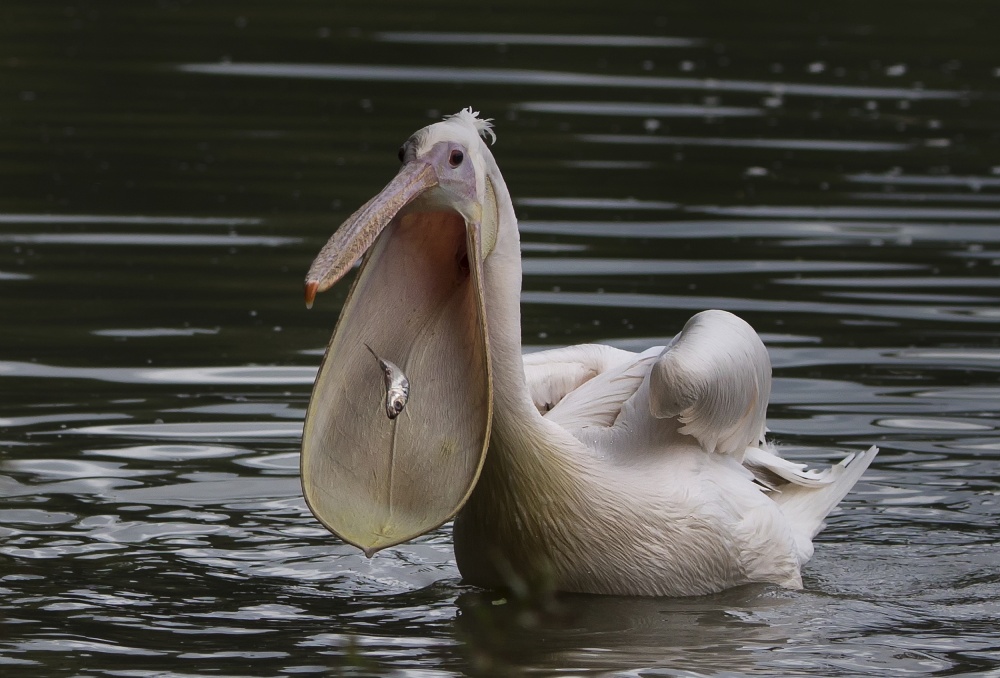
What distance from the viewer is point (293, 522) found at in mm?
5289

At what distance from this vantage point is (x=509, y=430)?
438cm

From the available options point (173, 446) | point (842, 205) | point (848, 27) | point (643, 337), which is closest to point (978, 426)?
point (643, 337)

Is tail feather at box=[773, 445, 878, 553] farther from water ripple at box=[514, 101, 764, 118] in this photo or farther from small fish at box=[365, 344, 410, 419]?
water ripple at box=[514, 101, 764, 118]

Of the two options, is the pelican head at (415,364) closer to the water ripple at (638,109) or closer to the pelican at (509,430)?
the pelican at (509,430)

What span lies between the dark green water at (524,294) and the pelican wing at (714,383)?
0.42m

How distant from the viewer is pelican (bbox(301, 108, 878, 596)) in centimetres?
407

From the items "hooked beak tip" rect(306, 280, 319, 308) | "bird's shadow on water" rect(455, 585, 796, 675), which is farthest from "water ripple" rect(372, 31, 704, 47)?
"hooked beak tip" rect(306, 280, 319, 308)

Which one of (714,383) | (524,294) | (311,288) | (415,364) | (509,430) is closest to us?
(311,288)

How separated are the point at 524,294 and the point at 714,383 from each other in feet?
10.4

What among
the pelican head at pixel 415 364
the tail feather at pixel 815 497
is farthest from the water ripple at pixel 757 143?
the pelican head at pixel 415 364

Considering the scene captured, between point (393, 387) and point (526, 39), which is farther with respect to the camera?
point (526, 39)

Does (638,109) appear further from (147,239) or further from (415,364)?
(415,364)

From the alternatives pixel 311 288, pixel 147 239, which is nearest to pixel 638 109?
pixel 147 239

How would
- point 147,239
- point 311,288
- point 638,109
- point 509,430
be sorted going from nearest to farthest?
→ point 311,288
point 509,430
point 147,239
point 638,109
